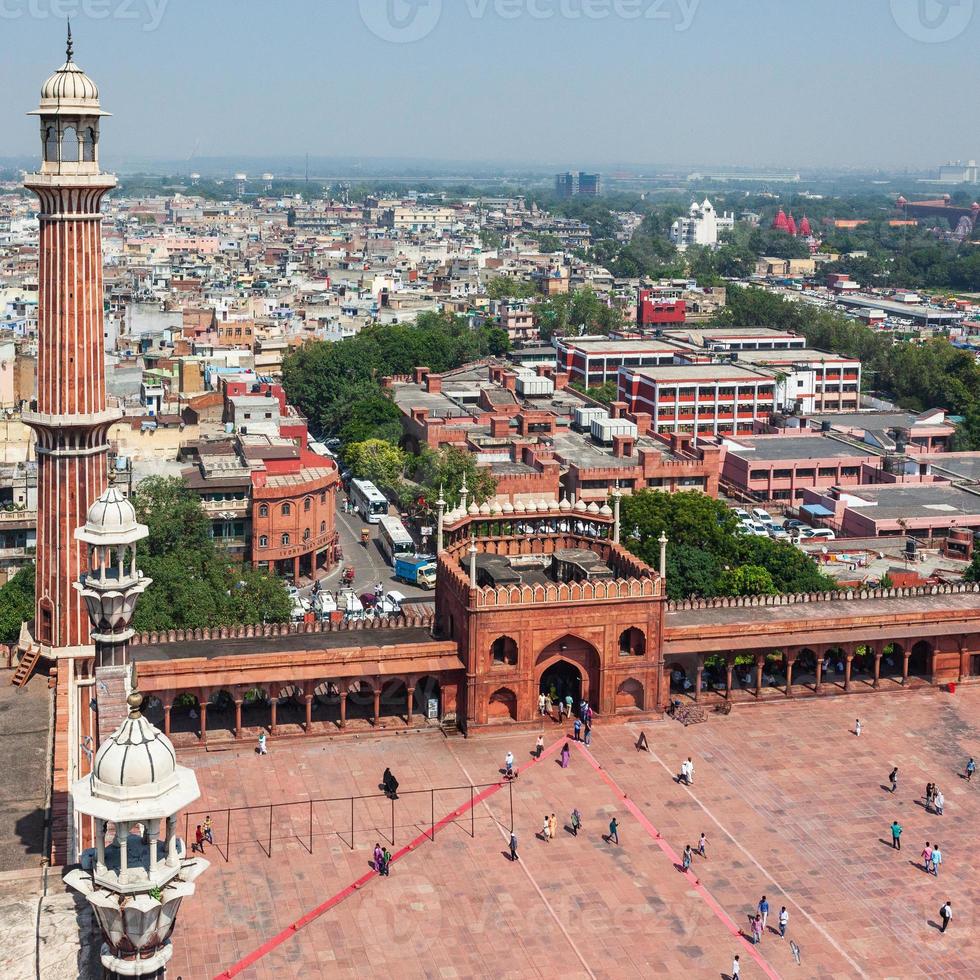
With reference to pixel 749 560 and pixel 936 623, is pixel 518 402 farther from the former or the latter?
pixel 936 623

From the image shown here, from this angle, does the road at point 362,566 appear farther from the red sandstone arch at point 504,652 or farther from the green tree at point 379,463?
the red sandstone arch at point 504,652

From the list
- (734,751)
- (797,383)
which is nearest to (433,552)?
(734,751)

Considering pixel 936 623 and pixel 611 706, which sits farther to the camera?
pixel 936 623

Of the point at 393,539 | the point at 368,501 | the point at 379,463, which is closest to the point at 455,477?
the point at 393,539

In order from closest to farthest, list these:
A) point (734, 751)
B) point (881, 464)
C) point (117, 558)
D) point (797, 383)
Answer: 1. point (117, 558)
2. point (734, 751)
3. point (881, 464)
4. point (797, 383)

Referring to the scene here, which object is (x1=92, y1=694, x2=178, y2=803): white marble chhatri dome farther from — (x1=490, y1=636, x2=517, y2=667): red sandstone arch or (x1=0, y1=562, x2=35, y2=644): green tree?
(x1=0, y1=562, x2=35, y2=644): green tree

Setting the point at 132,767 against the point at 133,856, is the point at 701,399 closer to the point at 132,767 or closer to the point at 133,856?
the point at 133,856

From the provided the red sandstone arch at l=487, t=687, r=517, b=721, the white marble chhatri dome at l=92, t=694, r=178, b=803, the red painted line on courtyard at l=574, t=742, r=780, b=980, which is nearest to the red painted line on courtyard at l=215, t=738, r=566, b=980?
the red painted line on courtyard at l=574, t=742, r=780, b=980
